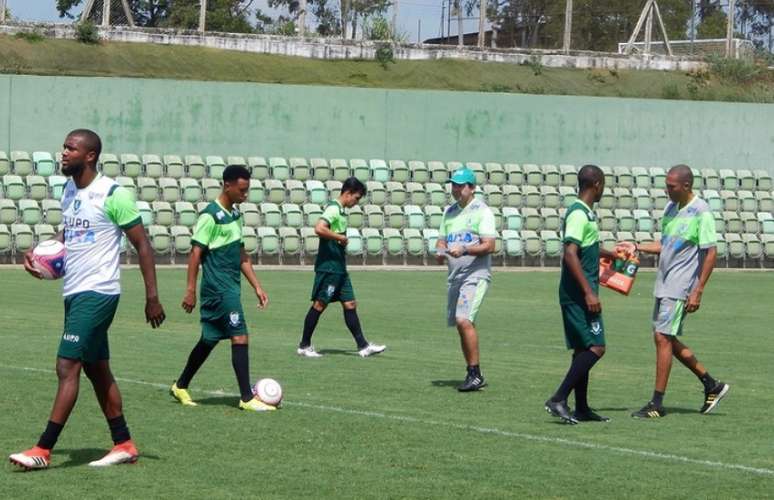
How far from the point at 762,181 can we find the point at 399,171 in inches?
432

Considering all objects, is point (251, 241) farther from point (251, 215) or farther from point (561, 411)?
point (561, 411)

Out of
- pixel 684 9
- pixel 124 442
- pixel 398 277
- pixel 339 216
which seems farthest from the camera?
pixel 684 9

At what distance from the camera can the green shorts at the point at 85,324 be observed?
873cm

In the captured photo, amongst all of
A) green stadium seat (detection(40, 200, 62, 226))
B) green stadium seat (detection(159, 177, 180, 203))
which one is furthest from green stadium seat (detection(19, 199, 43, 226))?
green stadium seat (detection(159, 177, 180, 203))

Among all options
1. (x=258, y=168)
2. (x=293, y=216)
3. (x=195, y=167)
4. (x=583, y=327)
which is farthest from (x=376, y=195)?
(x=583, y=327)

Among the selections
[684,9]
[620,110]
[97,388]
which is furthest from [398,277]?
[684,9]

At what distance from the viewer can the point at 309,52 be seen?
44.1 m

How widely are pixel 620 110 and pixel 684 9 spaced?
2276 centimetres

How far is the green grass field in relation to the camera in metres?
8.59

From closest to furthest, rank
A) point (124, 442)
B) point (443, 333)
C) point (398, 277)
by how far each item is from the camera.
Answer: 1. point (124, 442)
2. point (443, 333)
3. point (398, 277)

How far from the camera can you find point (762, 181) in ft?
133

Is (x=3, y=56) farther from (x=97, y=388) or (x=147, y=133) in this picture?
(x=97, y=388)

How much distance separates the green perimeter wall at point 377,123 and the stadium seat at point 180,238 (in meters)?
3.91

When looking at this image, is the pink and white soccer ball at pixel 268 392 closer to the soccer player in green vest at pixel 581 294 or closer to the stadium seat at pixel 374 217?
the soccer player in green vest at pixel 581 294
